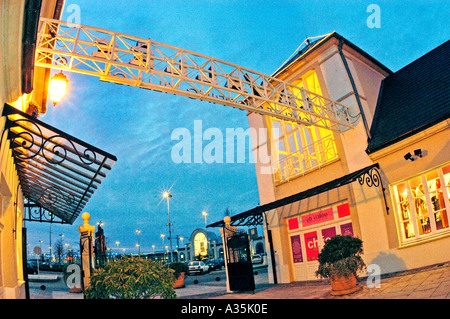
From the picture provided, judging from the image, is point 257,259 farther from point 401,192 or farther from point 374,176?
point 401,192

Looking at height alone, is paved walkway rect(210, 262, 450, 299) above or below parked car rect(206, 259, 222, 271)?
above

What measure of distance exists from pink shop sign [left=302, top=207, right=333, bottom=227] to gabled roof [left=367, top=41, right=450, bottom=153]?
341cm

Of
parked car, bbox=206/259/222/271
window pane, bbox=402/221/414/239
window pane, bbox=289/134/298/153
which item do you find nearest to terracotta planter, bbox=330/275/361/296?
window pane, bbox=402/221/414/239

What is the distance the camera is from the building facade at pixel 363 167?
11039 mm

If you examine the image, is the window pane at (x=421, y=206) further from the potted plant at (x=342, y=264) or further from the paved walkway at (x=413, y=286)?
the potted plant at (x=342, y=264)

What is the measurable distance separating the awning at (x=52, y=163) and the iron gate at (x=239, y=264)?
19.8 feet

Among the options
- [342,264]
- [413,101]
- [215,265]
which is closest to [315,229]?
[342,264]

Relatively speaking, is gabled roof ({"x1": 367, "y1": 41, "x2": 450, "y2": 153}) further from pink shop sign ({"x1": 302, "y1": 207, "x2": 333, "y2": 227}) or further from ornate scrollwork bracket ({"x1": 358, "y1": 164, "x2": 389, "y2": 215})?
pink shop sign ({"x1": 302, "y1": 207, "x2": 333, "y2": 227})

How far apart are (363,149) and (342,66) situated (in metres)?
3.75

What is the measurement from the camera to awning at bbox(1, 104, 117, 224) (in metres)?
6.33

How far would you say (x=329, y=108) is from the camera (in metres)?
13.2

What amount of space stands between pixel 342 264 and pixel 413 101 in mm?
7429

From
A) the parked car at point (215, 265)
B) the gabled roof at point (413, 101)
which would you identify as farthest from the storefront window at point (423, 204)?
the parked car at point (215, 265)

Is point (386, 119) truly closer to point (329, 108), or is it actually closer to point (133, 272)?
point (329, 108)
